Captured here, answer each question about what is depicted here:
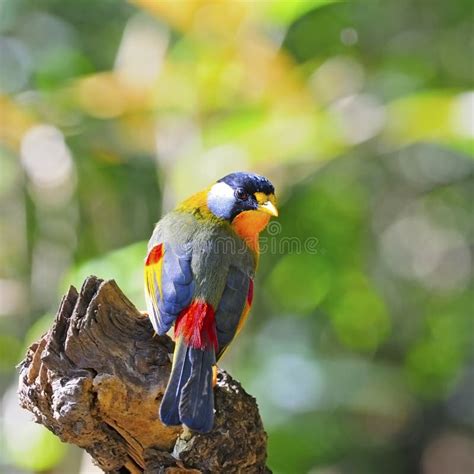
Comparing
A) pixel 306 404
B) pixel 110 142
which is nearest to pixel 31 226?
pixel 110 142

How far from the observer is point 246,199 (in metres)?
3.12

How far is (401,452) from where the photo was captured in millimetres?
5906

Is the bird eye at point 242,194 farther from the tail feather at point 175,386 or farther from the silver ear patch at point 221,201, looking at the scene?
the tail feather at point 175,386

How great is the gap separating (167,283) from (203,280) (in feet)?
0.38

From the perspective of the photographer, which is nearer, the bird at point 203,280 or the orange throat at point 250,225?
the bird at point 203,280

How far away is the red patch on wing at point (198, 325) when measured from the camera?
8.23 feet

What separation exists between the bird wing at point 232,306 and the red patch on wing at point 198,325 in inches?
1.2

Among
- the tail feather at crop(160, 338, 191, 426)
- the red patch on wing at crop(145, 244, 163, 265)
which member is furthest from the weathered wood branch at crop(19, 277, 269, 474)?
the red patch on wing at crop(145, 244, 163, 265)

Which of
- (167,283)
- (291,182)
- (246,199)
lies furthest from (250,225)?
(291,182)

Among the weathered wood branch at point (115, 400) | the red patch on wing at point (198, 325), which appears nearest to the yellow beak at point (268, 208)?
the red patch on wing at point (198, 325)

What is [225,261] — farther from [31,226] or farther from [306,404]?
[31,226]

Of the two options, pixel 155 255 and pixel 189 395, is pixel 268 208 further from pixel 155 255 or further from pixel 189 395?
pixel 189 395

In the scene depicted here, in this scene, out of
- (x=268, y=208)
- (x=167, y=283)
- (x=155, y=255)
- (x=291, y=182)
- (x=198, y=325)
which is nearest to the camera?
(x=198, y=325)

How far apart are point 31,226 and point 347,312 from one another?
2056mm
